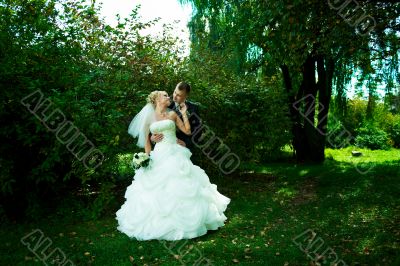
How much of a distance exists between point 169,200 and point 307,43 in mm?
4041

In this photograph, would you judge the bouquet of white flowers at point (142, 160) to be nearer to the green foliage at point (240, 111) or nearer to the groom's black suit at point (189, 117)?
the groom's black suit at point (189, 117)

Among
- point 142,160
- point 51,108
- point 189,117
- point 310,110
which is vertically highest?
point 310,110

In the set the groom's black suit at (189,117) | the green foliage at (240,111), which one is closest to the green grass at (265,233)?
the groom's black suit at (189,117)

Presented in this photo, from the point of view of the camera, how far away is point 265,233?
21.9 ft

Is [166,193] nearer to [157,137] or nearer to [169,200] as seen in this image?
[169,200]

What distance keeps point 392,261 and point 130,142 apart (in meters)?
6.26

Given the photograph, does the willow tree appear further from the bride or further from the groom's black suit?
the bride

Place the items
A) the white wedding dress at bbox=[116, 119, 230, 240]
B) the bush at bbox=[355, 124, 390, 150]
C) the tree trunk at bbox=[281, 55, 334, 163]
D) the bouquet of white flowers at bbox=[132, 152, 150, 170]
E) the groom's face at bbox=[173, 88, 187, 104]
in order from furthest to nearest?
the bush at bbox=[355, 124, 390, 150]
the tree trunk at bbox=[281, 55, 334, 163]
the groom's face at bbox=[173, 88, 187, 104]
the bouquet of white flowers at bbox=[132, 152, 150, 170]
the white wedding dress at bbox=[116, 119, 230, 240]

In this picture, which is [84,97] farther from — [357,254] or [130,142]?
[357,254]

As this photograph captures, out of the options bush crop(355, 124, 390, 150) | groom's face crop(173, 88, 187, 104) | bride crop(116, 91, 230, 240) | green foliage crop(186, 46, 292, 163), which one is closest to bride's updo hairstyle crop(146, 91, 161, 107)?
bride crop(116, 91, 230, 240)

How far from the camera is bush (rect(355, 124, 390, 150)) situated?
29359mm

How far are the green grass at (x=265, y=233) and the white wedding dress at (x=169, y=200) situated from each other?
0.68ft

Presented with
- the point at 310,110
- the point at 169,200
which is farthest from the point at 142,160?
the point at 310,110

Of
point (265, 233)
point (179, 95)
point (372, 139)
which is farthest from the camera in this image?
point (372, 139)
